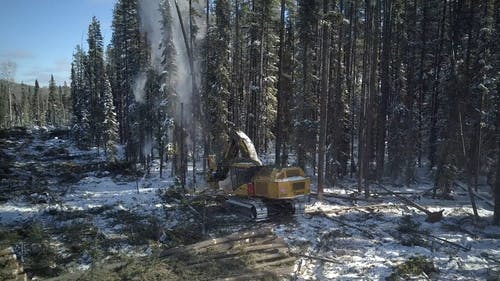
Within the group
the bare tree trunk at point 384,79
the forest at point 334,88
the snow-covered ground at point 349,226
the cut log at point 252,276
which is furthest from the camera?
the bare tree trunk at point 384,79

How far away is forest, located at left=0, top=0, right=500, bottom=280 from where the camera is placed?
23219mm

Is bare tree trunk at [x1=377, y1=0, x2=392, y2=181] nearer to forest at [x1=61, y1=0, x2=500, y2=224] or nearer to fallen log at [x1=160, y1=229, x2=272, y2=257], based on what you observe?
forest at [x1=61, y1=0, x2=500, y2=224]

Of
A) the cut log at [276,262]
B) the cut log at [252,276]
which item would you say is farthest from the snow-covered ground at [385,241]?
the cut log at [252,276]

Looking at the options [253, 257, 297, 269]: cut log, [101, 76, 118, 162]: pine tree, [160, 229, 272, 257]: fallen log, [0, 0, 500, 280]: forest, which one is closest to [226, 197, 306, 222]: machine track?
[0, 0, 500, 280]: forest

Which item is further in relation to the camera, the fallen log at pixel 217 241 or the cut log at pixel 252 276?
the fallen log at pixel 217 241

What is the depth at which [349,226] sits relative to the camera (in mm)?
15000

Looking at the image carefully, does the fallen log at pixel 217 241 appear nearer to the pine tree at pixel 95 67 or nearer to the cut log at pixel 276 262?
the cut log at pixel 276 262

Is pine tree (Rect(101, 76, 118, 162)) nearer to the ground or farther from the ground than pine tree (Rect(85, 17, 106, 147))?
nearer to the ground

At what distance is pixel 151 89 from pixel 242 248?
21973 mm

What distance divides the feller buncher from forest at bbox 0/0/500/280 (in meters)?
3.22

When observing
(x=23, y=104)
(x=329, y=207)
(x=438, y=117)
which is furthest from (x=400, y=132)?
(x=23, y=104)

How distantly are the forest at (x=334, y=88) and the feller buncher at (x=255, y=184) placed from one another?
3216 millimetres

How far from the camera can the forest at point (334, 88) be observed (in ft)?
76.2

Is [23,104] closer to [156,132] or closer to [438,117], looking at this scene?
[156,132]
